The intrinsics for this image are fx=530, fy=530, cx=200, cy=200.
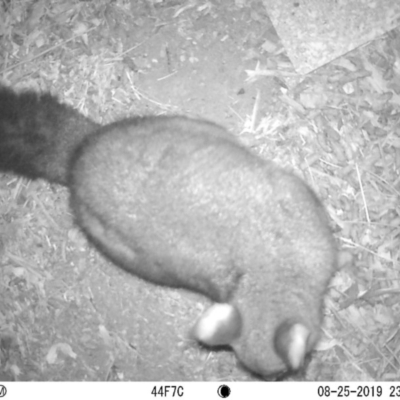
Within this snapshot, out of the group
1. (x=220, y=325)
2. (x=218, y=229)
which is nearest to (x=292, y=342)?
(x=220, y=325)

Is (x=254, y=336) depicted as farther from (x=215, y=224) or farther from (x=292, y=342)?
(x=215, y=224)

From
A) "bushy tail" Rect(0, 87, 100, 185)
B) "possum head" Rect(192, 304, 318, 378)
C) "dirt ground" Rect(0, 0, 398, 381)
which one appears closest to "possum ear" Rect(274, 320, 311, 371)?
"possum head" Rect(192, 304, 318, 378)

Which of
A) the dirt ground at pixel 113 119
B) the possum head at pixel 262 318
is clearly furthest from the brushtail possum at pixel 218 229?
the dirt ground at pixel 113 119

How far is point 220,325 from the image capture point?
2.68m

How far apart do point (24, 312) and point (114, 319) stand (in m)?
0.57

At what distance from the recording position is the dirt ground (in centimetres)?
316

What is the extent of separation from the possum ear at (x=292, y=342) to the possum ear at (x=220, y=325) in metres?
0.22

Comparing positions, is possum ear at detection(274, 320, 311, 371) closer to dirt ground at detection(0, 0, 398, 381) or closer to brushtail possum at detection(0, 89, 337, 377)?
brushtail possum at detection(0, 89, 337, 377)

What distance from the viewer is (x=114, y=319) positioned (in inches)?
127

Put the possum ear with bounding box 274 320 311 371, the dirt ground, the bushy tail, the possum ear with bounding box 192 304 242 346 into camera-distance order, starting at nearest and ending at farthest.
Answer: the possum ear with bounding box 274 320 311 371 → the possum ear with bounding box 192 304 242 346 → the bushy tail → the dirt ground

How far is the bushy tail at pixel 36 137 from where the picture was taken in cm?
298

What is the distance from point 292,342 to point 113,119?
5.65 ft
